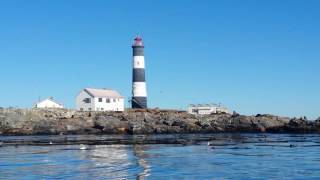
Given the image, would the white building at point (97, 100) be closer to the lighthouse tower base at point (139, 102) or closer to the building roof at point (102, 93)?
the building roof at point (102, 93)

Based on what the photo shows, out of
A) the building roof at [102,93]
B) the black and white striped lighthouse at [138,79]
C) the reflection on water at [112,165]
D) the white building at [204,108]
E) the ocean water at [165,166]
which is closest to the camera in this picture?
the ocean water at [165,166]

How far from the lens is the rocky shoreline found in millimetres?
91125

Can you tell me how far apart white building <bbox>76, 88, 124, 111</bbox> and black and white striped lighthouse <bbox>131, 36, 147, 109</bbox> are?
720 centimetres

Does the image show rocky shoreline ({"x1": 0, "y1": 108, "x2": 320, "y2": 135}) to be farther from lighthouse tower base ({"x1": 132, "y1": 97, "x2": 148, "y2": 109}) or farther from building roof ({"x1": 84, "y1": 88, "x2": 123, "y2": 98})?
building roof ({"x1": 84, "y1": 88, "x2": 123, "y2": 98})

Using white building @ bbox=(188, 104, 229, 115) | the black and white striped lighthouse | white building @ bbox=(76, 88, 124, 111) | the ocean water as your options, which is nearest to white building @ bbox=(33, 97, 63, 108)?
white building @ bbox=(76, 88, 124, 111)

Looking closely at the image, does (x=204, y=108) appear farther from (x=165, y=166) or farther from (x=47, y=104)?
(x=165, y=166)

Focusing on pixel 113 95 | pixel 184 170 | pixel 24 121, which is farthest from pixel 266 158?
pixel 113 95

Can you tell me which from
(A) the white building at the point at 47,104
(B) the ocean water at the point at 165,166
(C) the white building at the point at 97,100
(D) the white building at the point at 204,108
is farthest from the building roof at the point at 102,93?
(B) the ocean water at the point at 165,166

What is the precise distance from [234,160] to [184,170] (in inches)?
241

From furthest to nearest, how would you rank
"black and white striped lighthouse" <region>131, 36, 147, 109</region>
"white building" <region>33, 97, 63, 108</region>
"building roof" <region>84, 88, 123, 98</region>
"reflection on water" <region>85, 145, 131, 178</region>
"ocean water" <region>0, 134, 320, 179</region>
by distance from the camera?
"white building" <region>33, 97, 63, 108</region> → "building roof" <region>84, 88, 123, 98</region> → "black and white striped lighthouse" <region>131, 36, 147, 109</region> → "reflection on water" <region>85, 145, 131, 178</region> → "ocean water" <region>0, 134, 320, 179</region>

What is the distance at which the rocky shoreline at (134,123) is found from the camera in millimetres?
91125

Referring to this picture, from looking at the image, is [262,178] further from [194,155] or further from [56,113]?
[56,113]

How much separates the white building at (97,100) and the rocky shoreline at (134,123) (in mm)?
9651

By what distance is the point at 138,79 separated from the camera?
10144 centimetres
